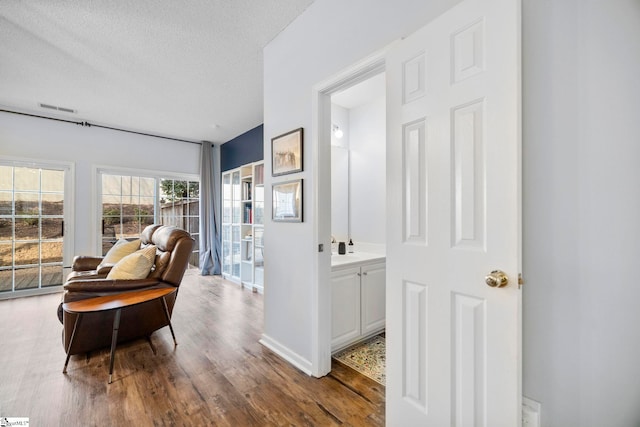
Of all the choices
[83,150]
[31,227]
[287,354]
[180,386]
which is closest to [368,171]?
[287,354]

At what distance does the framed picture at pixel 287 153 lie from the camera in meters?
2.11

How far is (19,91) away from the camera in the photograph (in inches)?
130

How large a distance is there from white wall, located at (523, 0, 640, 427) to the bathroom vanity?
4.57 ft

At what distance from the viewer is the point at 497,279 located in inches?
39.3

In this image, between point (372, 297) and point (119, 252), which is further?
point (119, 252)

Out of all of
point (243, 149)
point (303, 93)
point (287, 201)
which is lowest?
point (287, 201)

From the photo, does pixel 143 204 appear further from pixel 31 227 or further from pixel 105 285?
pixel 105 285

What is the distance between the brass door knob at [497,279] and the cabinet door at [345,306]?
131 centimetres

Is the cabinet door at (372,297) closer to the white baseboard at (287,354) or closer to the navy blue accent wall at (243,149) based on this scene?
the white baseboard at (287,354)

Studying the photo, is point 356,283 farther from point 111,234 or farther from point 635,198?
point 111,234

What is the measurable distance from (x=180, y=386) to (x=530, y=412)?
197 cm

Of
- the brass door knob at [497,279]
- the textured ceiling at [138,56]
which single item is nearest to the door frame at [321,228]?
the textured ceiling at [138,56]

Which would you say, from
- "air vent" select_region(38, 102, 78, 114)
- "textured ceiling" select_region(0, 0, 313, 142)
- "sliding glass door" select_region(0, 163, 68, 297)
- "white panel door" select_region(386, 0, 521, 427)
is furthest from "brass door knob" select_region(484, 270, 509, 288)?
"sliding glass door" select_region(0, 163, 68, 297)

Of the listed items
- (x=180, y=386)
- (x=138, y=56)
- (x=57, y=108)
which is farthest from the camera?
(x=57, y=108)
